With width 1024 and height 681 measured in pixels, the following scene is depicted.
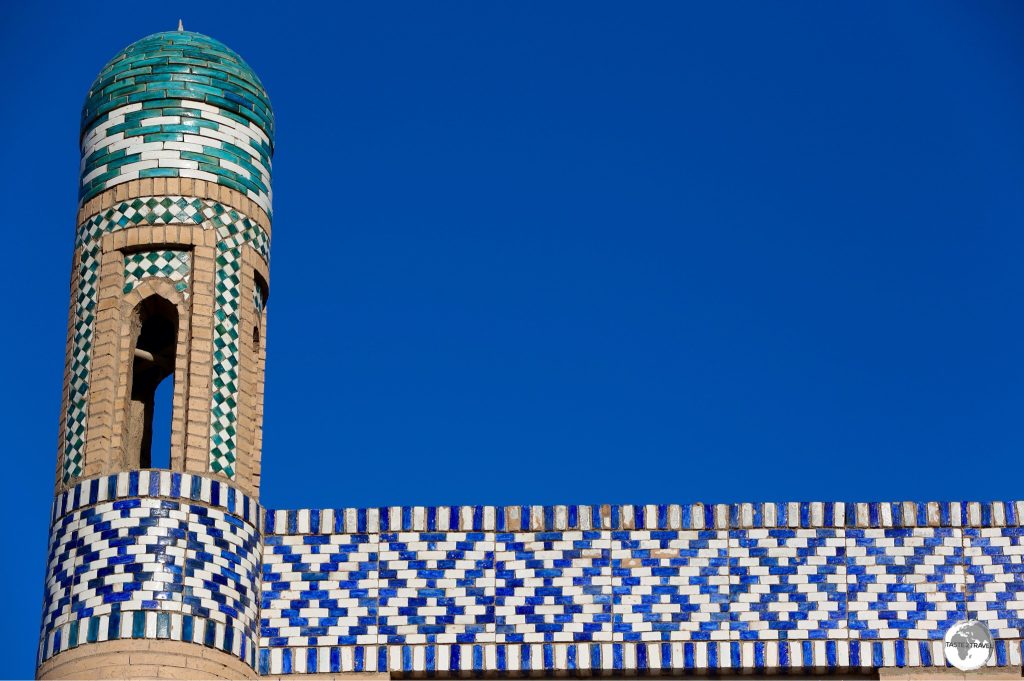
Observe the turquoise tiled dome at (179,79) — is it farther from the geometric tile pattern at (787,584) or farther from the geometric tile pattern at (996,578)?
the geometric tile pattern at (996,578)

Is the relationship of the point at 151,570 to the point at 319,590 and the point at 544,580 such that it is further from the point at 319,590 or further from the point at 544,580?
the point at 544,580

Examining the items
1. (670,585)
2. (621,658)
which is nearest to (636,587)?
(670,585)

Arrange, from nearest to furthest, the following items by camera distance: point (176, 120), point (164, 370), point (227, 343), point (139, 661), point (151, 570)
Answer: point (139, 661) < point (151, 570) < point (227, 343) < point (176, 120) < point (164, 370)

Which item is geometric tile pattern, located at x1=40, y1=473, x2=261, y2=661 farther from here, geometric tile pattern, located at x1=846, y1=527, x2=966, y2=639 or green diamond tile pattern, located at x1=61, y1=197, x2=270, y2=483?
geometric tile pattern, located at x1=846, y1=527, x2=966, y2=639

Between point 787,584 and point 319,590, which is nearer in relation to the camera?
point 787,584

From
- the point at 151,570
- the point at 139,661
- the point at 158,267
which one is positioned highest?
the point at 158,267

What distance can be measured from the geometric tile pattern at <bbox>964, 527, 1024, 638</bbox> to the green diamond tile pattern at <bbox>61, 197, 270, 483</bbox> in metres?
3.62

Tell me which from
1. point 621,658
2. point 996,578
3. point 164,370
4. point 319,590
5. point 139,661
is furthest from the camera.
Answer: point 164,370

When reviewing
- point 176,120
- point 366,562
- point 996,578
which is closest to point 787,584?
point 996,578

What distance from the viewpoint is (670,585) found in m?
12.0

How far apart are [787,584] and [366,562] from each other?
80.3 inches

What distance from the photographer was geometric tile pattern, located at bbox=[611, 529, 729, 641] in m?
11.9

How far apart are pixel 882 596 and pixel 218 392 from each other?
133 inches

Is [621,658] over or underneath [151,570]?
underneath
